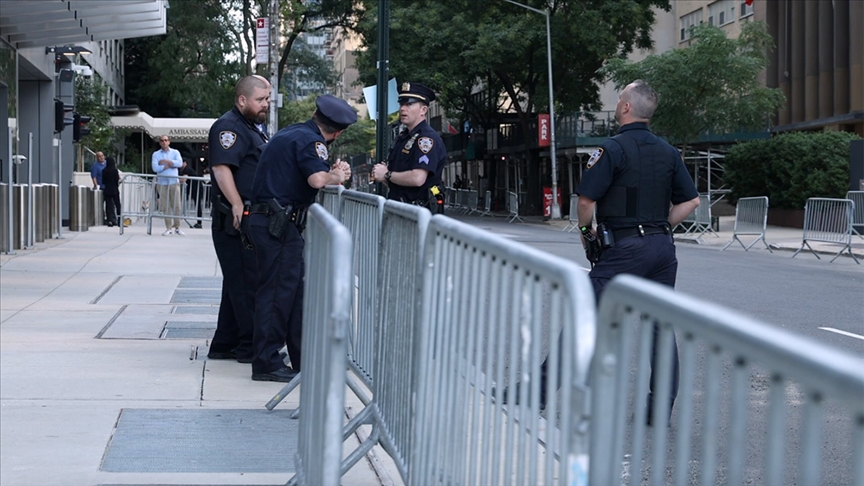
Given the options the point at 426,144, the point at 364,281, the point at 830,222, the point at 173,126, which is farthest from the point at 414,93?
the point at 173,126

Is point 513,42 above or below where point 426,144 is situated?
above

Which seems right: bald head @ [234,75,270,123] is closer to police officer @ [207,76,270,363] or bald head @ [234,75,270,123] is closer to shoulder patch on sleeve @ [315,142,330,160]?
police officer @ [207,76,270,363]

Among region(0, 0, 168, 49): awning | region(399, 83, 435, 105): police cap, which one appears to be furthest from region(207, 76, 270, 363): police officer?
region(0, 0, 168, 49): awning

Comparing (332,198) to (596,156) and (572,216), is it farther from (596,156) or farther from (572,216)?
(572,216)

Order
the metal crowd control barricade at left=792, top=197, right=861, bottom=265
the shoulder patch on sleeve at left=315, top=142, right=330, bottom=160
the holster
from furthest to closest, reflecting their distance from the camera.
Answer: the metal crowd control barricade at left=792, top=197, right=861, bottom=265 < the holster < the shoulder patch on sleeve at left=315, top=142, right=330, bottom=160

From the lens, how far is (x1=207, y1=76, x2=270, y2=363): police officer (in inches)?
295

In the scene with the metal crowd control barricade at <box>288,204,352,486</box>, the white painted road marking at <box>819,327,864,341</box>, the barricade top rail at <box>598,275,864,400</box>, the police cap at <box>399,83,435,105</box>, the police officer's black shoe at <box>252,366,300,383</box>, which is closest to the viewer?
the barricade top rail at <box>598,275,864,400</box>

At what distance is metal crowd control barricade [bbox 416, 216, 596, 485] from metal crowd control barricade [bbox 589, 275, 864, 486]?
65mm

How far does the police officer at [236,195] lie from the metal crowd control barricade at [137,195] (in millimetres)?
16040

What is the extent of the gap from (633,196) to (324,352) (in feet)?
→ 10.6

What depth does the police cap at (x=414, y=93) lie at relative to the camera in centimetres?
879

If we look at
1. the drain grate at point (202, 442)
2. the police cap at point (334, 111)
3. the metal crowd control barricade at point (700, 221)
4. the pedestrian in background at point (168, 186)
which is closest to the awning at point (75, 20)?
the pedestrian in background at point (168, 186)

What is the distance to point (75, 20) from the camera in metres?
17.4

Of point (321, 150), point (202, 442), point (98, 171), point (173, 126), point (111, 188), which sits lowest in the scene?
point (202, 442)
